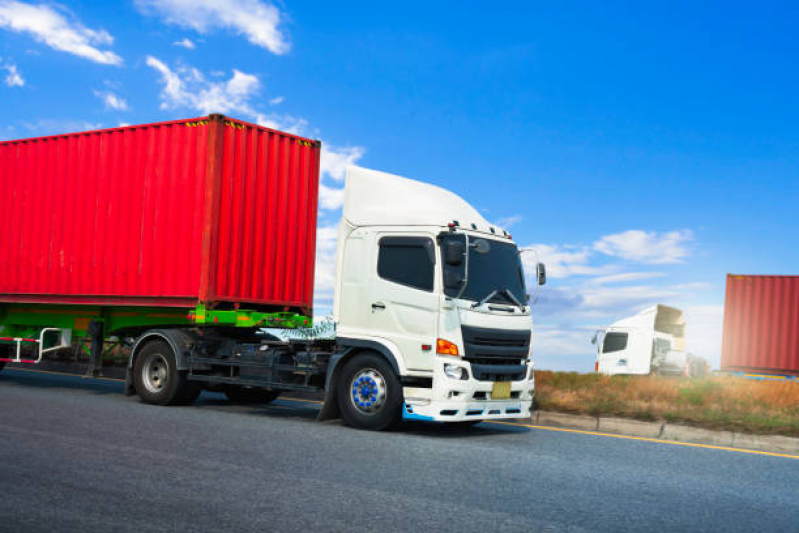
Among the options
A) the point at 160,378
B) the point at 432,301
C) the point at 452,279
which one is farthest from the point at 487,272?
the point at 160,378

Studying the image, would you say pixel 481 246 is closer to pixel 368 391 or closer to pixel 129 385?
pixel 368 391

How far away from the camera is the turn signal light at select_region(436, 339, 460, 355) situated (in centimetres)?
883

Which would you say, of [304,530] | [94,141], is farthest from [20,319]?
[304,530]

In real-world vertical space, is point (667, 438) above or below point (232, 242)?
below

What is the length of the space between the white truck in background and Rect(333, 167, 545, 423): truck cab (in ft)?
34.1

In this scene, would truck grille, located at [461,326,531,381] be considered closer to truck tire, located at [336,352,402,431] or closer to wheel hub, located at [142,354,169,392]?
truck tire, located at [336,352,402,431]

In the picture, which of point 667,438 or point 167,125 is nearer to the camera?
point 667,438

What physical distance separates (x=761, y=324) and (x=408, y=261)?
61.9 feet

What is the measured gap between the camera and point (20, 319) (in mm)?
14242

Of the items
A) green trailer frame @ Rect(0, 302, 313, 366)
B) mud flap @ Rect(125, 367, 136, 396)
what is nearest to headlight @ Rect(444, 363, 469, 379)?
green trailer frame @ Rect(0, 302, 313, 366)

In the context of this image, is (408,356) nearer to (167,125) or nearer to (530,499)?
(530,499)

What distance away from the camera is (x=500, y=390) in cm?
923

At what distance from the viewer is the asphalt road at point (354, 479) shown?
4773 mm

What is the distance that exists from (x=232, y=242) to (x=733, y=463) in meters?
7.24
